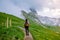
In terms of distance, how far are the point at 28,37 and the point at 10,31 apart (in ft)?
53.7

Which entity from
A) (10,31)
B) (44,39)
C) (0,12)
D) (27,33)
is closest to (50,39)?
(44,39)

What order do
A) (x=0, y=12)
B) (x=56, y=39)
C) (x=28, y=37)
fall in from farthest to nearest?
1. (x=0, y=12)
2. (x=56, y=39)
3. (x=28, y=37)

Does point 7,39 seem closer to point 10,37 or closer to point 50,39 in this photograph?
point 10,37

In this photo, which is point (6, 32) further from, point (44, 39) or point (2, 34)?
point (44, 39)

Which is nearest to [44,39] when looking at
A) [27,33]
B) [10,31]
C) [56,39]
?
[56,39]

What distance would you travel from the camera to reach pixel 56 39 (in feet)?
103

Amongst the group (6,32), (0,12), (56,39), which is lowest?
(56,39)

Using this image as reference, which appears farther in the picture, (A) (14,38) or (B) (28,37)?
(A) (14,38)

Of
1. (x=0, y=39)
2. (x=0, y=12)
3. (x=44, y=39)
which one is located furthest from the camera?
(x=0, y=12)

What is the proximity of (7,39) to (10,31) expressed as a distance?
7.22ft

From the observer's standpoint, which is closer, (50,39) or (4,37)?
(4,37)

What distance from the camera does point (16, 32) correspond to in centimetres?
1834

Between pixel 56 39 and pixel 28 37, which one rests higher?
pixel 28 37

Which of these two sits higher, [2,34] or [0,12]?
[0,12]
